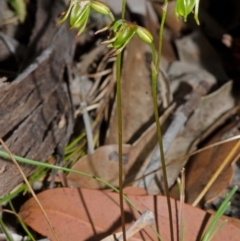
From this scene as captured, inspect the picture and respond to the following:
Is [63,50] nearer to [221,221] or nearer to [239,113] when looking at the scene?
[239,113]

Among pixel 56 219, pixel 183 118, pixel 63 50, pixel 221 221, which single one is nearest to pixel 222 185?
pixel 221 221

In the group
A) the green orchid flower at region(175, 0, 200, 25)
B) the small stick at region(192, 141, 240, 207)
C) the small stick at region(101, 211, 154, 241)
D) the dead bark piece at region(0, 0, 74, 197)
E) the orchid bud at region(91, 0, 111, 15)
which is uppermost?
the orchid bud at region(91, 0, 111, 15)

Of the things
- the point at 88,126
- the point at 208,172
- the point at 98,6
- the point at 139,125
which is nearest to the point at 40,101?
the point at 88,126

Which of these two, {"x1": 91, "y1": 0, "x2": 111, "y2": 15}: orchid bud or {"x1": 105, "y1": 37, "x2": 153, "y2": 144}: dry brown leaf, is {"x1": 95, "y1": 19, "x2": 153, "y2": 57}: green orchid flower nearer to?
{"x1": 91, "y1": 0, "x2": 111, "y2": 15}: orchid bud

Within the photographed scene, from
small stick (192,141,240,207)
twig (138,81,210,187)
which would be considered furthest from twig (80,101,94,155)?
small stick (192,141,240,207)

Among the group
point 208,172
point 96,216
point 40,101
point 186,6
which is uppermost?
point 186,6

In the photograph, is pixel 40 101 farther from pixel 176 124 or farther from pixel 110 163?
pixel 176 124

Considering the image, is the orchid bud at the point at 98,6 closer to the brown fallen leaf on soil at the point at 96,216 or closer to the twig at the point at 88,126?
the brown fallen leaf on soil at the point at 96,216

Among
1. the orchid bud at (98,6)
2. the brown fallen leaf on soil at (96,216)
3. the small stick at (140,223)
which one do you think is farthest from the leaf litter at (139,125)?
the orchid bud at (98,6)
